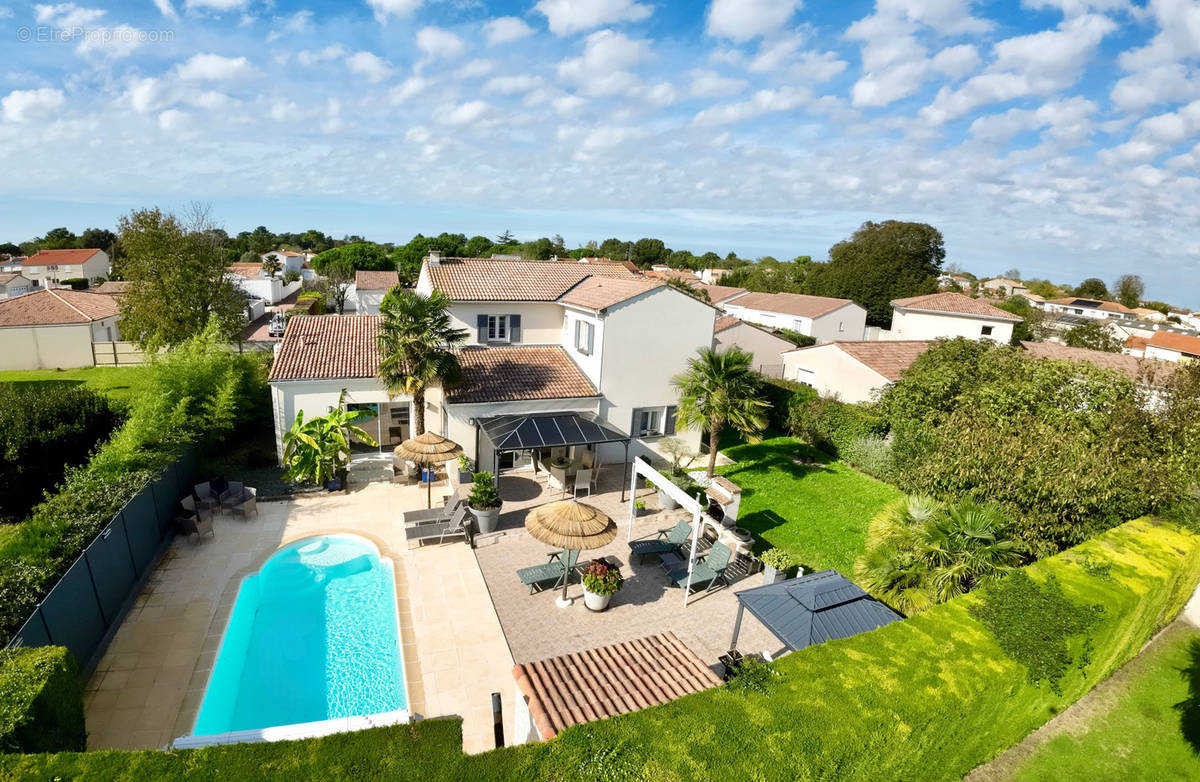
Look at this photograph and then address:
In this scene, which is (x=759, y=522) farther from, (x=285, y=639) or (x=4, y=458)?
(x=4, y=458)

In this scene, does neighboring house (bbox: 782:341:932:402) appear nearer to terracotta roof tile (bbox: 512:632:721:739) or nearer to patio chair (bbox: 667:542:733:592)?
patio chair (bbox: 667:542:733:592)

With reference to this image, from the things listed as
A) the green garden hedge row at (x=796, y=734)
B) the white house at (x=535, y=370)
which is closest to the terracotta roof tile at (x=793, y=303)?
the white house at (x=535, y=370)

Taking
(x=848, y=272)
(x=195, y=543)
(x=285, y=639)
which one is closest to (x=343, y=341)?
(x=195, y=543)

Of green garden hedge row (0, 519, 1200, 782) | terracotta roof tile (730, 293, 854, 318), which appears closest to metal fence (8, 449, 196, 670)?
green garden hedge row (0, 519, 1200, 782)

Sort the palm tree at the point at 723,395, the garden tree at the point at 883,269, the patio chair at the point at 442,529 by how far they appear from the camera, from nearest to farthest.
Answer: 1. the patio chair at the point at 442,529
2. the palm tree at the point at 723,395
3. the garden tree at the point at 883,269

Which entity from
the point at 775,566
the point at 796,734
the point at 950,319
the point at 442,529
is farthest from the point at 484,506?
the point at 950,319

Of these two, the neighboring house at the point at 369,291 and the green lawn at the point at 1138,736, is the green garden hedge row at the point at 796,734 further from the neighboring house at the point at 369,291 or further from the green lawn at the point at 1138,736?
the neighboring house at the point at 369,291
